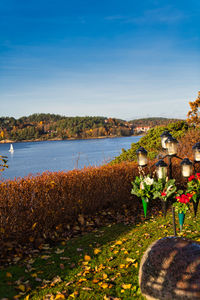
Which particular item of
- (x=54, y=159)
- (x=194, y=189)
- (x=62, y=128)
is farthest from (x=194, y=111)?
(x=62, y=128)

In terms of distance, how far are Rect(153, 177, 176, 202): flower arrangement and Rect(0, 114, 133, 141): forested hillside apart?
89.3 metres

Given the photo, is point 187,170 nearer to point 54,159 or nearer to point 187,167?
point 187,167

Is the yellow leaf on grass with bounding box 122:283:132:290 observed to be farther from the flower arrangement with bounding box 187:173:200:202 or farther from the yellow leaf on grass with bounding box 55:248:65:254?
the flower arrangement with bounding box 187:173:200:202

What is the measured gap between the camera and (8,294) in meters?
4.03

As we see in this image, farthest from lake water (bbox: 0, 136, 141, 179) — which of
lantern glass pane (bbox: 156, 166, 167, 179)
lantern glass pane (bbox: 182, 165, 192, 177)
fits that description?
lantern glass pane (bbox: 182, 165, 192, 177)

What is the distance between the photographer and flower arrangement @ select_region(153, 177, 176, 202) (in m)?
5.13

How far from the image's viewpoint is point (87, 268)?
4.71 metres

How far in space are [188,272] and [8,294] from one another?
2.70 m

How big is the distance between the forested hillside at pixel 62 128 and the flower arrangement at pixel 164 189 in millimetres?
89256

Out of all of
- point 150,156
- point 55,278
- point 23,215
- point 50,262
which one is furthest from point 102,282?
point 150,156

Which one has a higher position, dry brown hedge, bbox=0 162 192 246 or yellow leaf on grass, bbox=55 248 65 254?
dry brown hedge, bbox=0 162 192 246

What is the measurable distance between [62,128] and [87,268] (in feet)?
317

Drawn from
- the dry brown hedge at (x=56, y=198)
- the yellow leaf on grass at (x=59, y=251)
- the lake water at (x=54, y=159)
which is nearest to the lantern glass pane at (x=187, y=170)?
the yellow leaf on grass at (x=59, y=251)

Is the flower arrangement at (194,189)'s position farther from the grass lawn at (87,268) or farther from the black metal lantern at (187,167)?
the grass lawn at (87,268)
